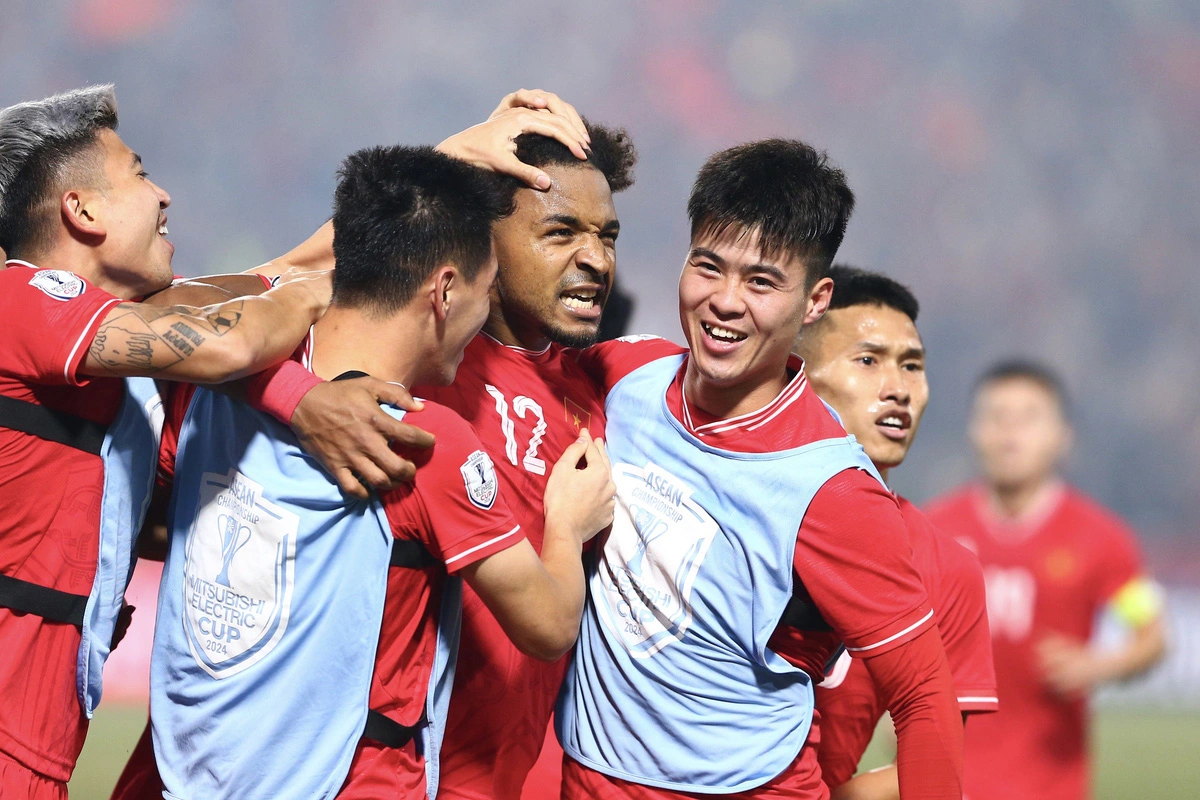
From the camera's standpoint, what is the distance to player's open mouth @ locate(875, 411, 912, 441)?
11.7 ft

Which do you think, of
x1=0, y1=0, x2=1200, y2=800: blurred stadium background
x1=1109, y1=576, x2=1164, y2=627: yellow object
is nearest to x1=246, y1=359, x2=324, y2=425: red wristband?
x1=1109, y1=576, x2=1164, y2=627: yellow object

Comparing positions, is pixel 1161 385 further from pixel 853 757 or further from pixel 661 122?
pixel 853 757

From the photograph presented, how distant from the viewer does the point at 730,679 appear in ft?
8.97

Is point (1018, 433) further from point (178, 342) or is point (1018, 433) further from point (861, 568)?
point (178, 342)

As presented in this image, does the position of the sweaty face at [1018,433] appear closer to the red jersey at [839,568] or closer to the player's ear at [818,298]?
the player's ear at [818,298]

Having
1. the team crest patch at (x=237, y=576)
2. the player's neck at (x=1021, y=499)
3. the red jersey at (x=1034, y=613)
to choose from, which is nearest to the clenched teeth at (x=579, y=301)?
the team crest patch at (x=237, y=576)

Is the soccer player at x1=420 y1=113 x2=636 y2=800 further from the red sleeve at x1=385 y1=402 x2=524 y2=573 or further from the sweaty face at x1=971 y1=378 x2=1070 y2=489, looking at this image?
the sweaty face at x1=971 y1=378 x2=1070 y2=489

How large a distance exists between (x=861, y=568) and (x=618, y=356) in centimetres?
108

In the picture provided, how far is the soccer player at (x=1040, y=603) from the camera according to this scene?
6.04 m

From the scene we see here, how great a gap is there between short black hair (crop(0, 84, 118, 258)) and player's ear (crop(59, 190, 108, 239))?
22mm

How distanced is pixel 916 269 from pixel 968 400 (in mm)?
2175

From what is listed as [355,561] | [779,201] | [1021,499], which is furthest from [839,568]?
[1021,499]

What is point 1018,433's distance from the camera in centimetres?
726

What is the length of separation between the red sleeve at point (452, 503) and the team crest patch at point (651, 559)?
1.58ft
